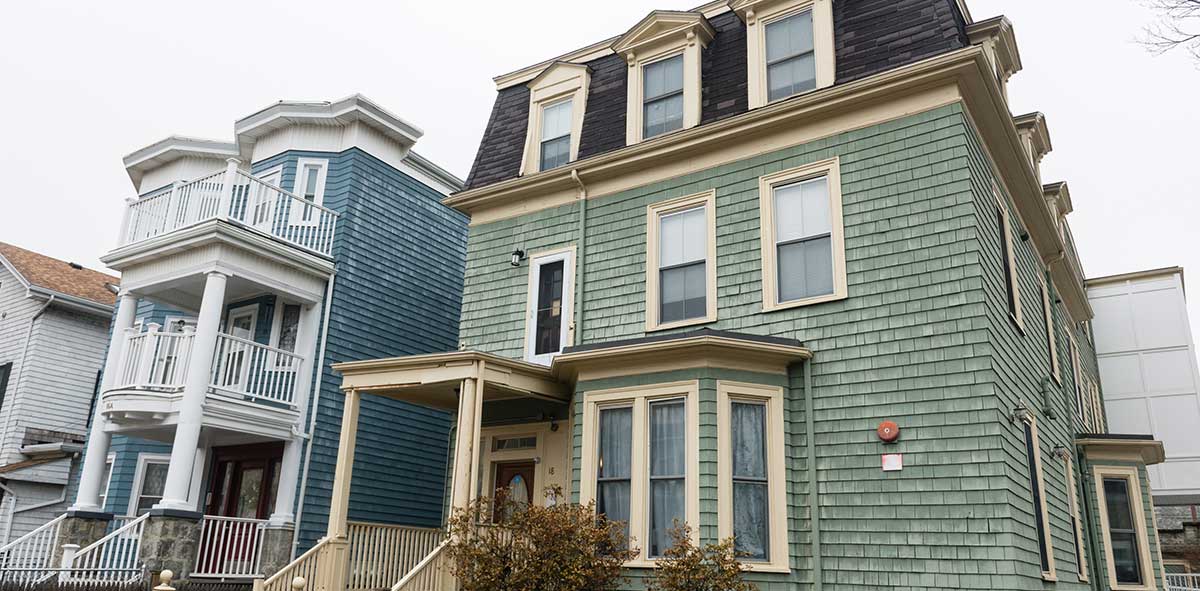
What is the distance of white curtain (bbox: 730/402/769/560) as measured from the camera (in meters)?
9.12

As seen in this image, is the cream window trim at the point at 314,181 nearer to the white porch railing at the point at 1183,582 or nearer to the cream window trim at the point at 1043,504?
the cream window trim at the point at 1043,504

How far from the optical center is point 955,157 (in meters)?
9.47

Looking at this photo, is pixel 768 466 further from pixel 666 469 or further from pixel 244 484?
Result: pixel 244 484

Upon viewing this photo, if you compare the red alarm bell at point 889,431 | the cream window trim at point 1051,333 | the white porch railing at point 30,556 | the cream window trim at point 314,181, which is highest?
the cream window trim at point 314,181

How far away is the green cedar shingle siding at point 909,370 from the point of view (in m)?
8.45

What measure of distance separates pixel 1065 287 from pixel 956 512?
30.8ft

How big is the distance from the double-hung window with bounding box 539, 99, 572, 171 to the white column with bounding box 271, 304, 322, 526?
5.53 meters

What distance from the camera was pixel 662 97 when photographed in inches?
484

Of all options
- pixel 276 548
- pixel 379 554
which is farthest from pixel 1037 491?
pixel 276 548

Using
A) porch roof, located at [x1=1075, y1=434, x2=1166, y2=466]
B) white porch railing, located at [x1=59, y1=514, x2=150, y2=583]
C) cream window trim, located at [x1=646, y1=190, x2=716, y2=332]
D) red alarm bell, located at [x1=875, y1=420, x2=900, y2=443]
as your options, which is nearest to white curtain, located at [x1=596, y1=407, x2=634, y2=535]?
cream window trim, located at [x1=646, y1=190, x2=716, y2=332]

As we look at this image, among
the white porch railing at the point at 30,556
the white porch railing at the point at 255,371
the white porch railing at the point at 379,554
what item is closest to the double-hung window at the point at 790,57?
the white porch railing at the point at 379,554

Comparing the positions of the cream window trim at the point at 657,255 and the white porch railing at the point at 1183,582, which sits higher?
the cream window trim at the point at 657,255

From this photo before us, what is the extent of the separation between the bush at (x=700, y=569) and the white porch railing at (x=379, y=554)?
3.47m

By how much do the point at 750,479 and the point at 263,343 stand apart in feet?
35.5
